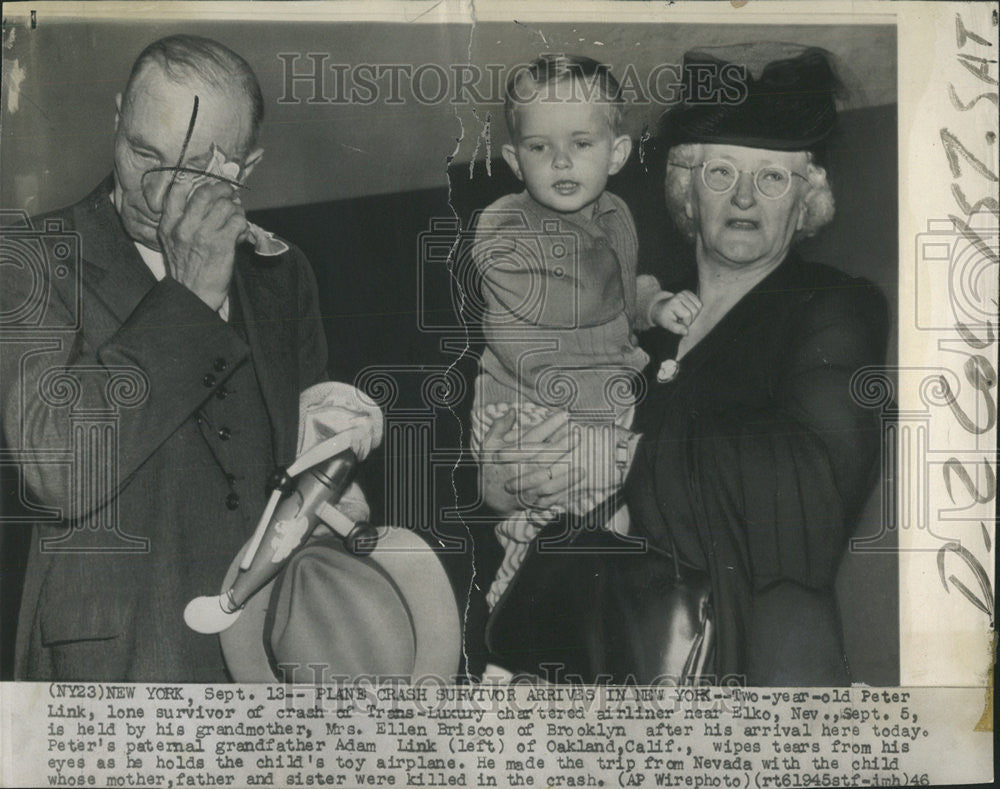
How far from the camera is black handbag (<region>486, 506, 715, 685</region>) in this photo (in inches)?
111

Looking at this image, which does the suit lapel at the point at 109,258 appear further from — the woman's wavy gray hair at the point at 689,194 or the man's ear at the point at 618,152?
the woman's wavy gray hair at the point at 689,194

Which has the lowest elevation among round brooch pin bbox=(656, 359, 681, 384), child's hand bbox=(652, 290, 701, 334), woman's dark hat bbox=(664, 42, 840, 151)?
round brooch pin bbox=(656, 359, 681, 384)

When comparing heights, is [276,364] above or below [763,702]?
above

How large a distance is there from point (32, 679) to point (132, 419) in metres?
0.84

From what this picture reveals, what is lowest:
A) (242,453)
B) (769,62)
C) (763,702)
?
(763,702)

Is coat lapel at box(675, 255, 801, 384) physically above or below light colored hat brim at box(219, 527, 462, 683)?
above

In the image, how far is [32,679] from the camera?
2.81 meters

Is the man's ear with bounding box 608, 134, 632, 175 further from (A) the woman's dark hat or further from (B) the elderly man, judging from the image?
(B) the elderly man

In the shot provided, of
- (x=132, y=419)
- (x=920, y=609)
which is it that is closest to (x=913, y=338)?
(x=920, y=609)

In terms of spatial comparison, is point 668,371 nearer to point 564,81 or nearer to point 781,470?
point 781,470

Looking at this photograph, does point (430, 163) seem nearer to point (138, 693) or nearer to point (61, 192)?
point (61, 192)

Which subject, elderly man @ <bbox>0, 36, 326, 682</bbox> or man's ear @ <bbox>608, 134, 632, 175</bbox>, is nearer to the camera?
elderly man @ <bbox>0, 36, 326, 682</bbox>
